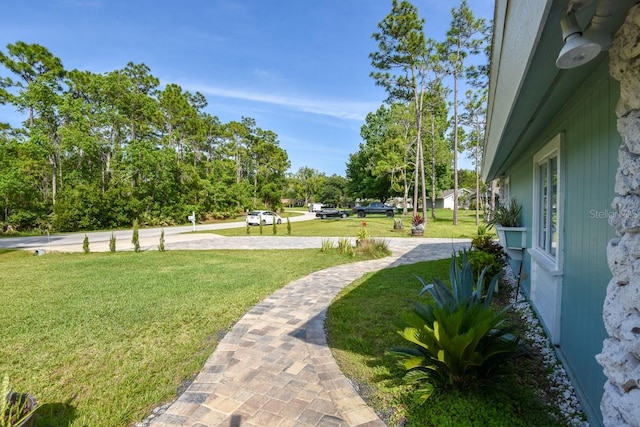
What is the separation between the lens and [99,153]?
23438mm

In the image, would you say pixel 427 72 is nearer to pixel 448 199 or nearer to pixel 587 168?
pixel 587 168

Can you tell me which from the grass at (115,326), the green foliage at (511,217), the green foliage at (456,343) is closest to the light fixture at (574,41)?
the green foliage at (456,343)

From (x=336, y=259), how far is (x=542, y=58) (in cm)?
761

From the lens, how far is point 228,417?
220 cm

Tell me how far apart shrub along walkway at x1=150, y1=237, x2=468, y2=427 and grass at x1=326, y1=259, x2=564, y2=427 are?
0.15m

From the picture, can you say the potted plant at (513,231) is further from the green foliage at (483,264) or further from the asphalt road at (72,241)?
the asphalt road at (72,241)

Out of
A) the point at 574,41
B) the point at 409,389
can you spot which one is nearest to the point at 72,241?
the point at 409,389

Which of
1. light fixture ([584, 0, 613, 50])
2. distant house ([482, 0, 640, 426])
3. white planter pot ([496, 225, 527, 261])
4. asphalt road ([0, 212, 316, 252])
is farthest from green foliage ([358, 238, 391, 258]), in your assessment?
asphalt road ([0, 212, 316, 252])

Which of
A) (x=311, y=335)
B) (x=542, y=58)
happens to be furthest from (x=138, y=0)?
(x=542, y=58)

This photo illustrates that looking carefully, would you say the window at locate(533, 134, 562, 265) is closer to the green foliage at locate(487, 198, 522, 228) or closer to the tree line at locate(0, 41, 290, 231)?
the green foliage at locate(487, 198, 522, 228)

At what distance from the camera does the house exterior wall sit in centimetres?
195

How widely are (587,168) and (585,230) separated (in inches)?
17.7

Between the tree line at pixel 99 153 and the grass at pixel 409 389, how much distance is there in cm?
2195

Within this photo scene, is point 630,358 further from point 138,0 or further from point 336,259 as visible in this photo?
point 138,0
